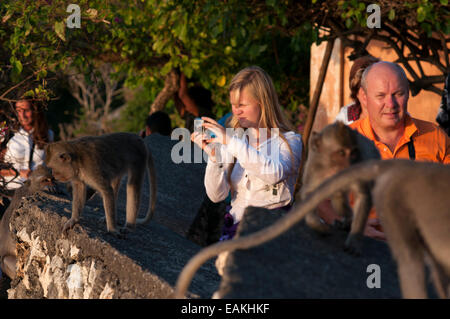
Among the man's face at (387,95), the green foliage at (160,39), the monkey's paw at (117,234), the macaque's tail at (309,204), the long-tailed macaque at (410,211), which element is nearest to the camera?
the long-tailed macaque at (410,211)

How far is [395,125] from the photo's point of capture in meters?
3.11

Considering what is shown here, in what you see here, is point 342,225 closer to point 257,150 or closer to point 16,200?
point 257,150

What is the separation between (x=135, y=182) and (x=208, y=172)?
105cm

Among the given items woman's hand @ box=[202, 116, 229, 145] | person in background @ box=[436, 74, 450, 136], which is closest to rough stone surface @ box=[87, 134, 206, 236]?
woman's hand @ box=[202, 116, 229, 145]

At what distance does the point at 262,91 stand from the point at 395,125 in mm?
800

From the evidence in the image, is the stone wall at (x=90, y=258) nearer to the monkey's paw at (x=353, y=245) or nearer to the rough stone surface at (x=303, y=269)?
the rough stone surface at (x=303, y=269)

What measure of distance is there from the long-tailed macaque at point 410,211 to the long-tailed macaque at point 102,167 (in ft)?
6.98

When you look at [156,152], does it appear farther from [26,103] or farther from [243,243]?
[243,243]

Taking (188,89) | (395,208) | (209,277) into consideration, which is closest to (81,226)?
(209,277)

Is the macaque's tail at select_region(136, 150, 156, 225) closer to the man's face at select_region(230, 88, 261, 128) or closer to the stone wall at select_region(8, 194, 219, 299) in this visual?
the stone wall at select_region(8, 194, 219, 299)

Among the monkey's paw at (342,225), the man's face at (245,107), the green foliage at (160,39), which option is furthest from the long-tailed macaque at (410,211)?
the green foliage at (160,39)

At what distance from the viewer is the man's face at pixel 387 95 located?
3037 mm

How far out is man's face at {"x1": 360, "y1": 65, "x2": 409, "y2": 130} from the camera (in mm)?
3037

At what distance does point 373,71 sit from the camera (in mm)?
3123
